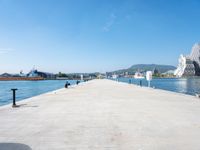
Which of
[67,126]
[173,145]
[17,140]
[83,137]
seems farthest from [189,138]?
[17,140]

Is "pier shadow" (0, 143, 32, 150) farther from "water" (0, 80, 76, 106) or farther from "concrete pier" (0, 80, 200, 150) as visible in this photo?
"water" (0, 80, 76, 106)

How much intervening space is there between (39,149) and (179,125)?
4.49m

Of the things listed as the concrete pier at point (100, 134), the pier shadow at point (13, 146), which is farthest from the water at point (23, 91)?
the pier shadow at point (13, 146)

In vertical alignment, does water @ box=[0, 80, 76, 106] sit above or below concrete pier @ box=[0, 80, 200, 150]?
below

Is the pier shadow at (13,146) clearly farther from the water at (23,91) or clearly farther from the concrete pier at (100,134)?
the water at (23,91)

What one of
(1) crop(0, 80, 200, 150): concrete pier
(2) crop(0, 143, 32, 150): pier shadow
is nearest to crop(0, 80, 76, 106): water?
(1) crop(0, 80, 200, 150): concrete pier

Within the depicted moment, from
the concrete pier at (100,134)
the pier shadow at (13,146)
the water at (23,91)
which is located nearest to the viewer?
the pier shadow at (13,146)

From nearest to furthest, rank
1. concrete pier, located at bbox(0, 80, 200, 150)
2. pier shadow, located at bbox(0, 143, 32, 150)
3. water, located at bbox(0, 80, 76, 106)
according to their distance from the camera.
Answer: pier shadow, located at bbox(0, 143, 32, 150) → concrete pier, located at bbox(0, 80, 200, 150) → water, located at bbox(0, 80, 76, 106)

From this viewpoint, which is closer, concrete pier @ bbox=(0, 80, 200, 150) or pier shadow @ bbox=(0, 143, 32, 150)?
pier shadow @ bbox=(0, 143, 32, 150)

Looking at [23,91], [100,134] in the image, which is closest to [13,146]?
[100,134]

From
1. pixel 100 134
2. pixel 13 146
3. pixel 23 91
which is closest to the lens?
pixel 13 146

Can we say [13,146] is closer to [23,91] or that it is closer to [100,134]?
[100,134]

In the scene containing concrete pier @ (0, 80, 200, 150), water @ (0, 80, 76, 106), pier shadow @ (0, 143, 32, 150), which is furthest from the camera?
water @ (0, 80, 76, 106)

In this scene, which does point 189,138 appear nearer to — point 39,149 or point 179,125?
point 179,125
